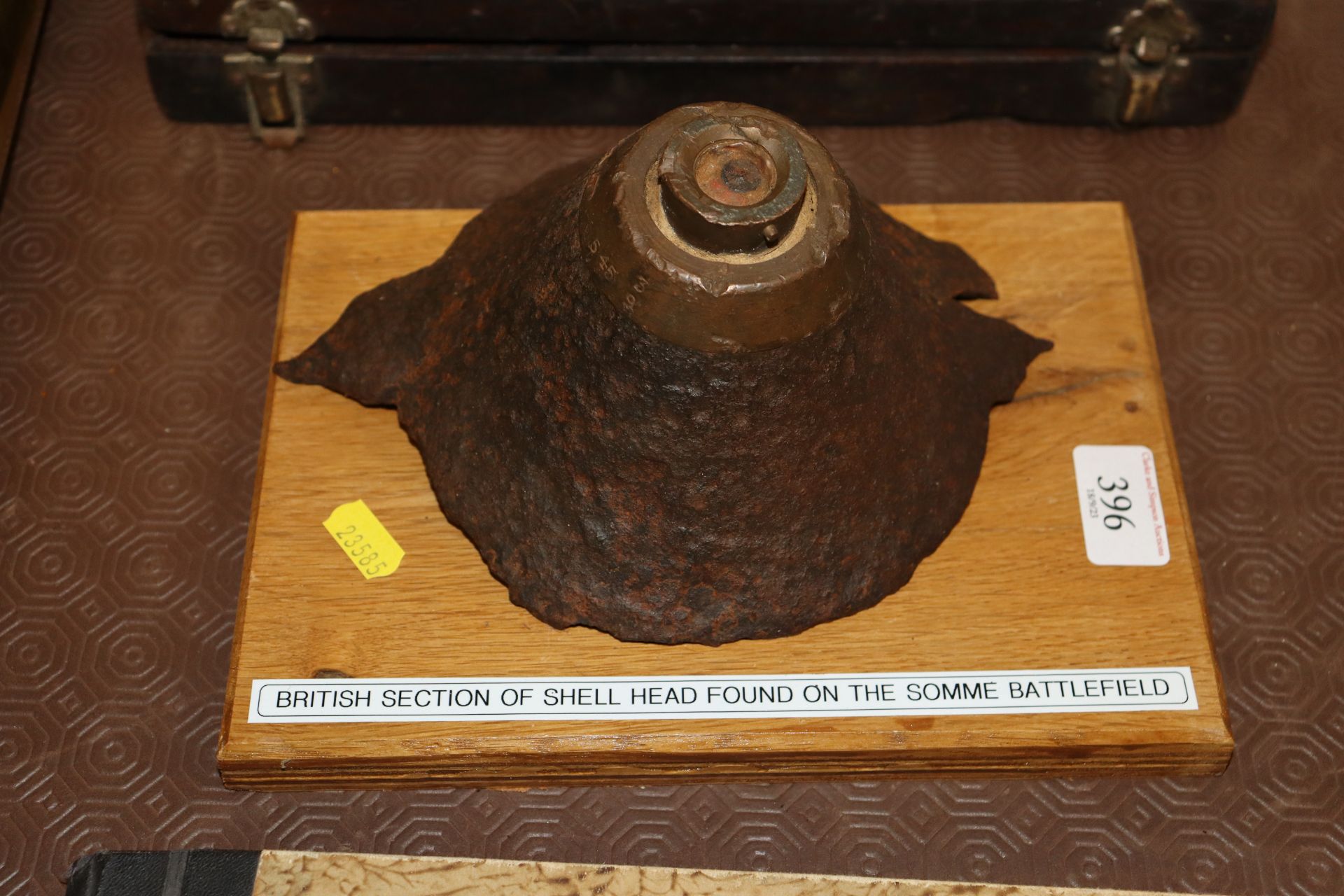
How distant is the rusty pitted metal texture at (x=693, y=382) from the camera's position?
149 centimetres

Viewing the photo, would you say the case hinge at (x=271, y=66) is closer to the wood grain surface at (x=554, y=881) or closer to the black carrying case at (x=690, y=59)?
the black carrying case at (x=690, y=59)

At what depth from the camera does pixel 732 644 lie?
188 cm

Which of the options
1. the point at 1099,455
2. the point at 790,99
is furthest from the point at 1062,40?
the point at 1099,455

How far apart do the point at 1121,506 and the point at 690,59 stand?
37.7 inches

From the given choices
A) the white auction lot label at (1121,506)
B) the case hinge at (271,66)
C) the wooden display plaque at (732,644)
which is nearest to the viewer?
the wooden display plaque at (732,644)

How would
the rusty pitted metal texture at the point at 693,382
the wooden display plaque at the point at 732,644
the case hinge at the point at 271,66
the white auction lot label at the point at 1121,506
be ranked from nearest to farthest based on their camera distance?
the rusty pitted metal texture at the point at 693,382, the wooden display plaque at the point at 732,644, the white auction lot label at the point at 1121,506, the case hinge at the point at 271,66

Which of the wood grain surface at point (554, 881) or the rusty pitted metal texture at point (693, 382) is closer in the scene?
the rusty pitted metal texture at point (693, 382)

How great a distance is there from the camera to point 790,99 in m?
2.44

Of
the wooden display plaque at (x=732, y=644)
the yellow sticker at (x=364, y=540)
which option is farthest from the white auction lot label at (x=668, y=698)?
the yellow sticker at (x=364, y=540)

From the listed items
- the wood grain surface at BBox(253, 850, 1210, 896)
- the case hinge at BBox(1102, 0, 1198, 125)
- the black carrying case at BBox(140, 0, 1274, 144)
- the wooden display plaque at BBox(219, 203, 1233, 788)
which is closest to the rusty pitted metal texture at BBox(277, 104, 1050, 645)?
the wooden display plaque at BBox(219, 203, 1233, 788)

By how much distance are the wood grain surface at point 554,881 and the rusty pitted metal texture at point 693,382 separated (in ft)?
1.07

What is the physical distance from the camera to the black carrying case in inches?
90.2

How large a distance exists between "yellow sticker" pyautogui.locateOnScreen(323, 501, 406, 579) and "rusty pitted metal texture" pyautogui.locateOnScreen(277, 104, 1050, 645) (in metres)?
0.15

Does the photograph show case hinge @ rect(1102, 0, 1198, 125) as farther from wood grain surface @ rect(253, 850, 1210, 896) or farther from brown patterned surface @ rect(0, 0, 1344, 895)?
wood grain surface @ rect(253, 850, 1210, 896)
